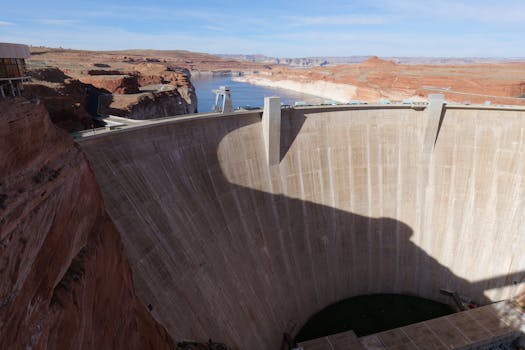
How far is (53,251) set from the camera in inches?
297

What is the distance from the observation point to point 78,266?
827 centimetres

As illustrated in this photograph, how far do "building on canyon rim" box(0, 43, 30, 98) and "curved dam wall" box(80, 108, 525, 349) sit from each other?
250 inches

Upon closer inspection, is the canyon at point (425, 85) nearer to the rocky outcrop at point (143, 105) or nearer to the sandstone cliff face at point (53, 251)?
the rocky outcrop at point (143, 105)

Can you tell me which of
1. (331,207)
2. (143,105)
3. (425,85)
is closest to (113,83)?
(143,105)

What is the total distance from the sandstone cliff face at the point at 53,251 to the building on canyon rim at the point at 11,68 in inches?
88.8

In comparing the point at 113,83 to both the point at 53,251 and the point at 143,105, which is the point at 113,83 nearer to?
the point at 143,105

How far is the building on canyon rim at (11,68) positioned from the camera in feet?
32.8

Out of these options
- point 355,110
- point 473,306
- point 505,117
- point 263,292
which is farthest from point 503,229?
point 263,292

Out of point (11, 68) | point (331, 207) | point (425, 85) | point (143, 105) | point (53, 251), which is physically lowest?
point (331, 207)

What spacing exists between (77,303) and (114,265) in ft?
8.07

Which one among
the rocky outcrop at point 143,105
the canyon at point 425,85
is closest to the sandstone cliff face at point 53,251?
the rocky outcrop at point 143,105

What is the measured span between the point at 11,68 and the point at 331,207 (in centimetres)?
2018

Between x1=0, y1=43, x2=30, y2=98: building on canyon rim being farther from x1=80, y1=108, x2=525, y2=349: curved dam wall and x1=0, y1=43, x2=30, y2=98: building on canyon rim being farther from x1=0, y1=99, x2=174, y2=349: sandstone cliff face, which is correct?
x1=80, y1=108, x2=525, y2=349: curved dam wall

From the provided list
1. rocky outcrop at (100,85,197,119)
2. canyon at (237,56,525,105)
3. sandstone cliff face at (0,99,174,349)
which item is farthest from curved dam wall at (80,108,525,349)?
canyon at (237,56,525,105)
